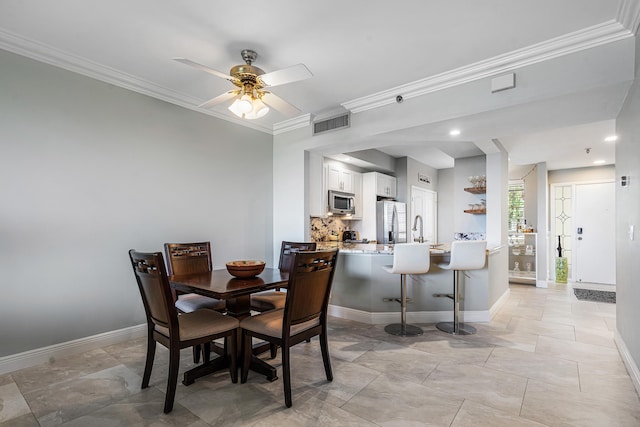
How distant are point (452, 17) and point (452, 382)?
255 centimetres

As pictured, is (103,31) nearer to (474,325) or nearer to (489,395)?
(489,395)

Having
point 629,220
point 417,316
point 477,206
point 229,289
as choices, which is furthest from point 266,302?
point 477,206

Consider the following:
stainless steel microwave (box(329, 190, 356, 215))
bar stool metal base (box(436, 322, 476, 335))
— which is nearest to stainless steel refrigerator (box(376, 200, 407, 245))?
stainless steel microwave (box(329, 190, 356, 215))

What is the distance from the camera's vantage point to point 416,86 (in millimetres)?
3139

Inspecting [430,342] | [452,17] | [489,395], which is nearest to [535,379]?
[489,395]

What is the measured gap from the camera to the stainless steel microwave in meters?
5.23

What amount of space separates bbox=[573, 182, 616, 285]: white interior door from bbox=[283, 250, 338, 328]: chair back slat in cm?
663

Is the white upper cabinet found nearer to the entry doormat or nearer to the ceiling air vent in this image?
the ceiling air vent

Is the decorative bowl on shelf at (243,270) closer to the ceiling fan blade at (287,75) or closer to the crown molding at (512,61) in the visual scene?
the ceiling fan blade at (287,75)

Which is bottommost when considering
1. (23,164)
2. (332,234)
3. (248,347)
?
(248,347)

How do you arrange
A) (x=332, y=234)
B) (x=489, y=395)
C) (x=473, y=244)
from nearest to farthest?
(x=489, y=395), (x=473, y=244), (x=332, y=234)

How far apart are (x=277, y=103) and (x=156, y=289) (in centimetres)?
169

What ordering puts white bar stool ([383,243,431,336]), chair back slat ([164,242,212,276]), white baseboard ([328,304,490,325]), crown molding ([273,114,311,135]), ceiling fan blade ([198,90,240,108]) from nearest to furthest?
ceiling fan blade ([198,90,240,108]) → chair back slat ([164,242,212,276]) → white bar stool ([383,243,431,336]) → white baseboard ([328,304,490,325]) → crown molding ([273,114,311,135])

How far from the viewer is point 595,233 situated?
20.8ft
